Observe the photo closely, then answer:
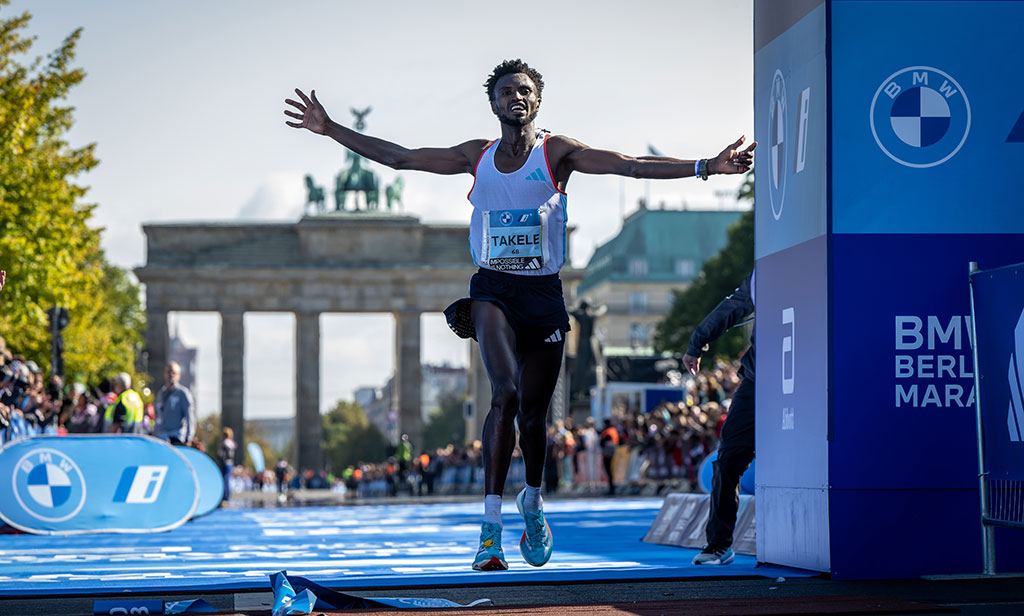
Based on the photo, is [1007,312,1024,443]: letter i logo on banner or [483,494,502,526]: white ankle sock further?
[483,494,502,526]: white ankle sock

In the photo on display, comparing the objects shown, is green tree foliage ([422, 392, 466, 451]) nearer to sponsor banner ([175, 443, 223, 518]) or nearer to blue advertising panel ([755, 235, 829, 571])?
sponsor banner ([175, 443, 223, 518])

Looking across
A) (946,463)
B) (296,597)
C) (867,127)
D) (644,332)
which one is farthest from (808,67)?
(644,332)

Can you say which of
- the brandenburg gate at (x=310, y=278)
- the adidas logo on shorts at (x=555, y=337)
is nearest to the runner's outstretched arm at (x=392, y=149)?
the adidas logo on shorts at (x=555, y=337)

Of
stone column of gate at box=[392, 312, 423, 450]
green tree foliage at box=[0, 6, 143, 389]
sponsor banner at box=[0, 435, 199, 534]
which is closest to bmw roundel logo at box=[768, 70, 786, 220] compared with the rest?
sponsor banner at box=[0, 435, 199, 534]

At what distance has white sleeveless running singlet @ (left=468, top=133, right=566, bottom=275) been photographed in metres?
6.73

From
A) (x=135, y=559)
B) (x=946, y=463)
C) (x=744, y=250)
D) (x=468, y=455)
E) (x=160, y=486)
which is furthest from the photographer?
(x=744, y=250)

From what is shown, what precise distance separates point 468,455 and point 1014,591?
41.7m

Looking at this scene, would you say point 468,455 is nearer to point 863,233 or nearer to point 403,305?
point 403,305

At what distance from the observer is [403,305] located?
236 ft

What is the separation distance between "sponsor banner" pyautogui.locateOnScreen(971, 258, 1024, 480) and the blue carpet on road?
956 mm

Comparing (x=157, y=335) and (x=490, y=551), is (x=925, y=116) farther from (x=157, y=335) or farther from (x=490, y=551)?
(x=157, y=335)

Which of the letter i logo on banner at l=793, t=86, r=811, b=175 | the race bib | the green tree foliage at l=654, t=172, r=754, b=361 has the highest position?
the green tree foliage at l=654, t=172, r=754, b=361

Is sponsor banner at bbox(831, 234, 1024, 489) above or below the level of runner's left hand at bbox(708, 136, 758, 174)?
below

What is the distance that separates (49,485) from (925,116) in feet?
31.5
